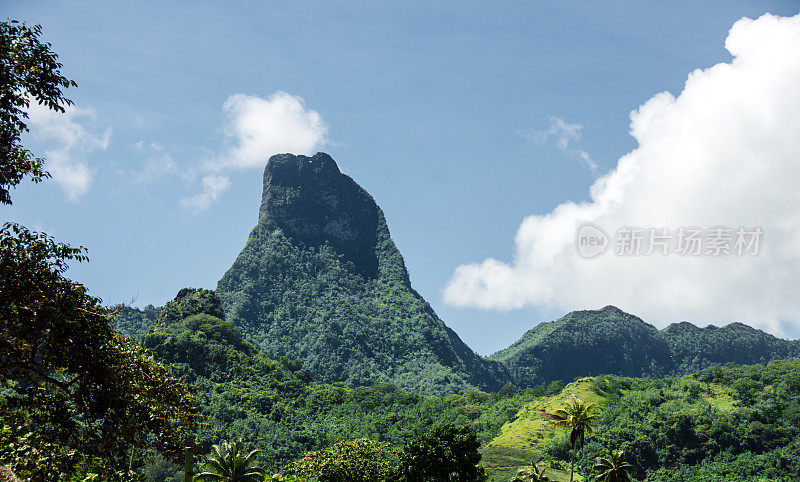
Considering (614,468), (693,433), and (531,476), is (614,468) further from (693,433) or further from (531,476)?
(693,433)

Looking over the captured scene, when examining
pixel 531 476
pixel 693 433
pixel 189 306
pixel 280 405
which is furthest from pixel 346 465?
pixel 189 306

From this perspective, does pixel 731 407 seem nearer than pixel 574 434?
No

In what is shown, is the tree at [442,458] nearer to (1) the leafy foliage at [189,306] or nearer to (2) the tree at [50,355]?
(2) the tree at [50,355]

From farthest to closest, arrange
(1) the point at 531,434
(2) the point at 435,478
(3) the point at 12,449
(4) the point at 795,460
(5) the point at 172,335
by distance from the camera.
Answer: (5) the point at 172,335
(1) the point at 531,434
(4) the point at 795,460
(2) the point at 435,478
(3) the point at 12,449

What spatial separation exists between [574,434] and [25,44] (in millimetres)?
A: 47977

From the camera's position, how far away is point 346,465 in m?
49.4

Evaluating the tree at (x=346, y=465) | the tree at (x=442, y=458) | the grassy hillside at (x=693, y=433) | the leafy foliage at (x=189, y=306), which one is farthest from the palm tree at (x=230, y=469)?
the leafy foliage at (x=189, y=306)

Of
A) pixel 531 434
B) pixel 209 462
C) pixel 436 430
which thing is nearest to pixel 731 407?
pixel 531 434

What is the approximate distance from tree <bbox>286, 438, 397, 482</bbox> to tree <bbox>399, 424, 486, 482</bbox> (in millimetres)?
1891

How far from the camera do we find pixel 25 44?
50.5 feet

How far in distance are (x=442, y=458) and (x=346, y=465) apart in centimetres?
808

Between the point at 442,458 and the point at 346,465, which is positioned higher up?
the point at 442,458

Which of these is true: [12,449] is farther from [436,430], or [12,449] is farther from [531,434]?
[531,434]

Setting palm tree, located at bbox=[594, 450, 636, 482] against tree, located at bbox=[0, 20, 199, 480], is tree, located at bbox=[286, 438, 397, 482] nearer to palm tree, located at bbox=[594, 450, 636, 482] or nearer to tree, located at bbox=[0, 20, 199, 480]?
palm tree, located at bbox=[594, 450, 636, 482]
